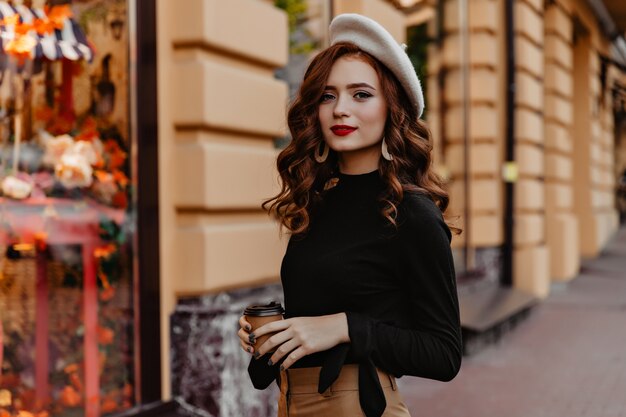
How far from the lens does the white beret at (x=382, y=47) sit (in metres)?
2.03

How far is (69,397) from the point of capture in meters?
4.24

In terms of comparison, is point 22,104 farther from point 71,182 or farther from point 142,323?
point 142,323

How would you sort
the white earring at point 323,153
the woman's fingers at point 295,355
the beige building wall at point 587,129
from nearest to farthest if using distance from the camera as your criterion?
1. the woman's fingers at point 295,355
2. the white earring at point 323,153
3. the beige building wall at point 587,129

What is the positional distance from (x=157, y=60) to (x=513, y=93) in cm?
696

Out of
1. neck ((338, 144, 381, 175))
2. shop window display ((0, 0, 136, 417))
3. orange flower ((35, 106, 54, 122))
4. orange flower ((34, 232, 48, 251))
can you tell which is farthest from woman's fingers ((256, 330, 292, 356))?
orange flower ((35, 106, 54, 122))

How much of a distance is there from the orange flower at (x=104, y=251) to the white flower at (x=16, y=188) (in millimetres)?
526

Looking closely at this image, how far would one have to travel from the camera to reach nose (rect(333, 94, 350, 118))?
204cm

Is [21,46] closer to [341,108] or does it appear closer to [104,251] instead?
[104,251]

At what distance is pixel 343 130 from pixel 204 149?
273 cm

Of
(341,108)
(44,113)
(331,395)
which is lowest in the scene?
(331,395)

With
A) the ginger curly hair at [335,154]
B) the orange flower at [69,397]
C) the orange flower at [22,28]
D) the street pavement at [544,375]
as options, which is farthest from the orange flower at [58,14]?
the street pavement at [544,375]

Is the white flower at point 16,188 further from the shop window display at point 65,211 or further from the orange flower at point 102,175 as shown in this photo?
the orange flower at point 102,175

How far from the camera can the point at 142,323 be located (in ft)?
15.1

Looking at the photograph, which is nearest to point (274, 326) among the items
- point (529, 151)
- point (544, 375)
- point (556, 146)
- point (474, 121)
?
point (544, 375)
